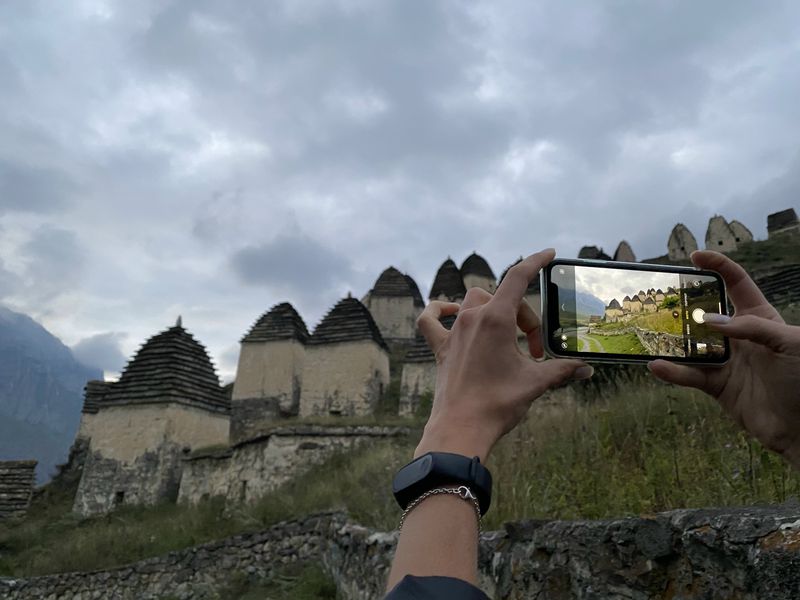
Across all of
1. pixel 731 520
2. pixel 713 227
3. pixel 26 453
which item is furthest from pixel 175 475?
pixel 26 453

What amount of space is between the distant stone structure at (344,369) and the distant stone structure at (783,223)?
33683 mm

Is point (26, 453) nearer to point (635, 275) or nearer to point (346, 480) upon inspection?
point (346, 480)

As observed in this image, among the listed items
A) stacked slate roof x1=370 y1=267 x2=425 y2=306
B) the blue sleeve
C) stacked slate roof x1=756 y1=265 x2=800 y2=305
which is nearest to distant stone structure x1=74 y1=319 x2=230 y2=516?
stacked slate roof x1=370 y1=267 x2=425 y2=306

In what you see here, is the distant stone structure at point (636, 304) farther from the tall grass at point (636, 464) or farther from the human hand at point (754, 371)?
the tall grass at point (636, 464)

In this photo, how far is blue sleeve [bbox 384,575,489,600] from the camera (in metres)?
1.03

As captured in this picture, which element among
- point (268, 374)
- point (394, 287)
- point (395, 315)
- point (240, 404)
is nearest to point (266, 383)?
point (268, 374)

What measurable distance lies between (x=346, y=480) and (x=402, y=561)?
11.1 metres

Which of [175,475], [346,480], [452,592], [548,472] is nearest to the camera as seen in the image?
[452,592]

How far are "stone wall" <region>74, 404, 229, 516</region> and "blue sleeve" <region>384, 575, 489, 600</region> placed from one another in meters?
20.6

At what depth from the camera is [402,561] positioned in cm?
112

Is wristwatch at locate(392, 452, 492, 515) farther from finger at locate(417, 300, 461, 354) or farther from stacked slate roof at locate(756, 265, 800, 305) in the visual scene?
stacked slate roof at locate(756, 265, 800, 305)

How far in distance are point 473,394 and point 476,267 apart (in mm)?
41885

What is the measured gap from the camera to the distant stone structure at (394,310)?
36.5 m

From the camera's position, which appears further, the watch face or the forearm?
the watch face
